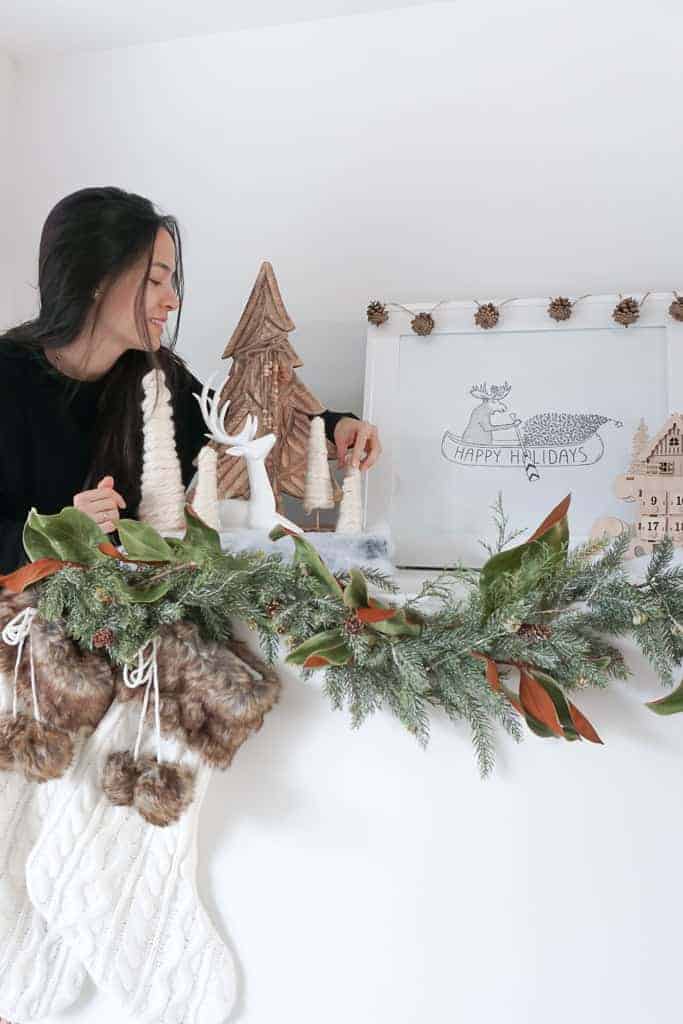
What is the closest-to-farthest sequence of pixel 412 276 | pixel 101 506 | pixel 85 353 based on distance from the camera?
1. pixel 101 506
2. pixel 85 353
3. pixel 412 276

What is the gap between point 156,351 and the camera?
1.32m

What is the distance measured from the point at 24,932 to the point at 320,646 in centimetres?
45

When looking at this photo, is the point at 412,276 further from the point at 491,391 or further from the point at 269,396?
the point at 269,396

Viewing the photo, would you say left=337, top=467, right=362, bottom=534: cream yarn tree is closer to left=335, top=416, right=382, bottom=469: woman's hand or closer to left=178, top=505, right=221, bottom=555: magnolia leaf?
left=335, top=416, right=382, bottom=469: woman's hand

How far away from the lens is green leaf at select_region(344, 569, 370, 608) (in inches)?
35.4

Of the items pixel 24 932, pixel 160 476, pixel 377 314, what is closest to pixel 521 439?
pixel 377 314

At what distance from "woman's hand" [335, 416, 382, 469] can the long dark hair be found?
295 mm

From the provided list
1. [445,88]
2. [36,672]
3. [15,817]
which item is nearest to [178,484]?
[36,672]

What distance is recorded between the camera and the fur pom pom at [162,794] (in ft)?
3.03

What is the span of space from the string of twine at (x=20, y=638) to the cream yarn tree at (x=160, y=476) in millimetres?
219

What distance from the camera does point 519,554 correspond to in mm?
899

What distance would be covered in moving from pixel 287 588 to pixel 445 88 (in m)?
0.96

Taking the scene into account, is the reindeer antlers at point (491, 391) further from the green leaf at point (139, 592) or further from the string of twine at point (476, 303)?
the green leaf at point (139, 592)

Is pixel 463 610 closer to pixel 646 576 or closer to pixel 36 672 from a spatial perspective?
pixel 646 576
